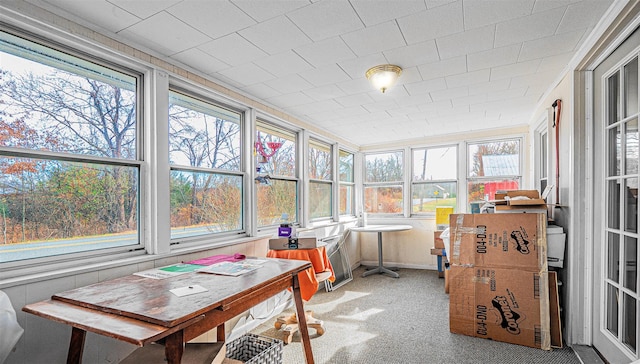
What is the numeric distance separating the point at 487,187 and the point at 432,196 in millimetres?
881

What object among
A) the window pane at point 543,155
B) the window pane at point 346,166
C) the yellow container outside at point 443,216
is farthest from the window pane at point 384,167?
the window pane at point 543,155

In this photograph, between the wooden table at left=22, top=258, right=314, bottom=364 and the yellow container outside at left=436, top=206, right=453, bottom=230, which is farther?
the yellow container outside at left=436, top=206, right=453, bottom=230

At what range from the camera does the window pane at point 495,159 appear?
193 inches

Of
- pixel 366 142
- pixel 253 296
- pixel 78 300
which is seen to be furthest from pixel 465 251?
pixel 366 142

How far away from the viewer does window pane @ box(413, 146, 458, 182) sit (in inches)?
211

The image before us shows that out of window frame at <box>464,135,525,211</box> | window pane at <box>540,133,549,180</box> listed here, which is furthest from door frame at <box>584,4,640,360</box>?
window frame at <box>464,135,525,211</box>

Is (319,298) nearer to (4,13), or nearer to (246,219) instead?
(246,219)

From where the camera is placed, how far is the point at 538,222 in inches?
105

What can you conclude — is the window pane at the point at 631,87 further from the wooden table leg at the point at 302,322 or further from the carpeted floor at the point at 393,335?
the wooden table leg at the point at 302,322

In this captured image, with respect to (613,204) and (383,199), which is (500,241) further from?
(383,199)

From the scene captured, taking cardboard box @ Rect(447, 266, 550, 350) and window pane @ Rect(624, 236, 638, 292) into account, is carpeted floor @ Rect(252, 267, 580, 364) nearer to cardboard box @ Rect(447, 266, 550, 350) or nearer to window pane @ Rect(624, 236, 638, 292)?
cardboard box @ Rect(447, 266, 550, 350)

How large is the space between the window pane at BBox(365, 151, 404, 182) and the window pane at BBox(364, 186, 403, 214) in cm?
18

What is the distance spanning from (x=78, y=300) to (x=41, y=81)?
1.30 m

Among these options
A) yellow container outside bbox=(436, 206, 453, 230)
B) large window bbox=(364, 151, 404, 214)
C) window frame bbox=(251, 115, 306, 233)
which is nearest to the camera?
window frame bbox=(251, 115, 306, 233)
